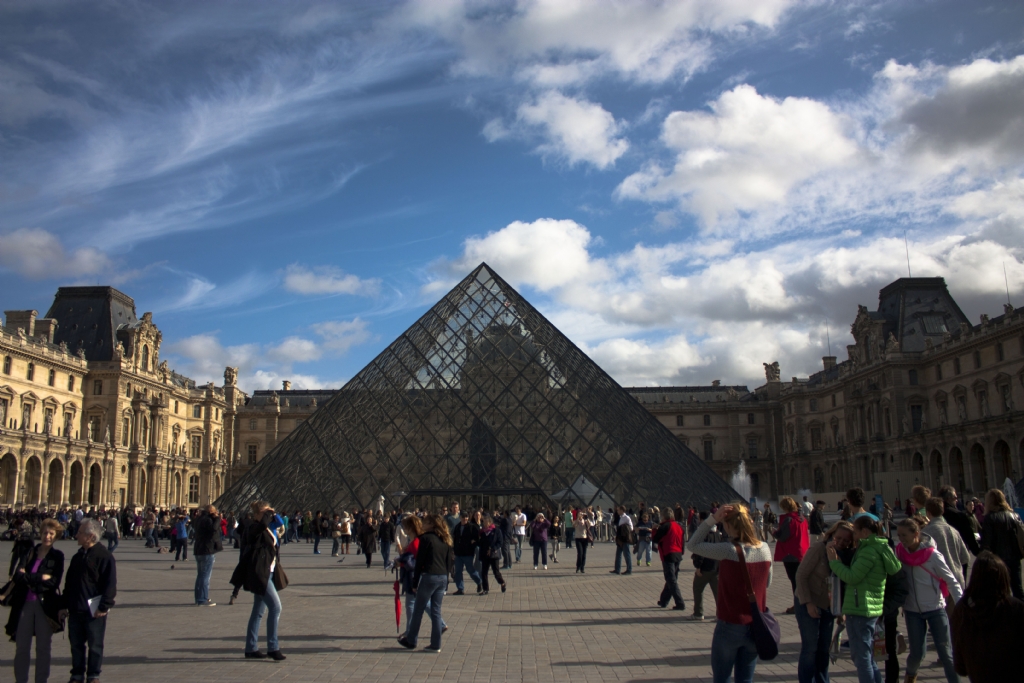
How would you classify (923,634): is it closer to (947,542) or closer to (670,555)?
(947,542)

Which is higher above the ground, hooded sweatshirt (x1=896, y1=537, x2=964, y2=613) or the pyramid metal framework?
the pyramid metal framework

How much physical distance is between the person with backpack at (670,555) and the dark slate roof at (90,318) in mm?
52221

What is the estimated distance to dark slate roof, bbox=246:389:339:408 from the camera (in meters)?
76.9

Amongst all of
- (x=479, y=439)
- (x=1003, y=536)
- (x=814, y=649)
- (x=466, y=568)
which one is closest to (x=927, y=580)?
(x=814, y=649)

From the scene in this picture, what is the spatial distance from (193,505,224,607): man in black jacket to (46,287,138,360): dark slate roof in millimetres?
48607

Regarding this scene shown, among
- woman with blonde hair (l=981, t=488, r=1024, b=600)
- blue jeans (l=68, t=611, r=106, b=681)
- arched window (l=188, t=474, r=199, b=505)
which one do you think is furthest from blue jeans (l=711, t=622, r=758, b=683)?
arched window (l=188, t=474, r=199, b=505)

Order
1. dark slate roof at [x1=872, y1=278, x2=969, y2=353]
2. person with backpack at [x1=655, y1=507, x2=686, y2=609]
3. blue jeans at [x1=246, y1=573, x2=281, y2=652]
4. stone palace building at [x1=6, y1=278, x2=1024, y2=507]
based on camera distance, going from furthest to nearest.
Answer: dark slate roof at [x1=872, y1=278, x2=969, y2=353] < stone palace building at [x1=6, y1=278, x2=1024, y2=507] < person with backpack at [x1=655, y1=507, x2=686, y2=609] < blue jeans at [x1=246, y1=573, x2=281, y2=652]

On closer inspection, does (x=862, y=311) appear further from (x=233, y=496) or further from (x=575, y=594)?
(x=575, y=594)

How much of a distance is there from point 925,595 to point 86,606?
19.1 ft

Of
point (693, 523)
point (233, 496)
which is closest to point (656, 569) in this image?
point (693, 523)

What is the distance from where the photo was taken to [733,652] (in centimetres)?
455

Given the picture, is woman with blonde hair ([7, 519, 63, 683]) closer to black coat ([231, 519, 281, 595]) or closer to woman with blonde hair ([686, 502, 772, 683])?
black coat ([231, 519, 281, 595])

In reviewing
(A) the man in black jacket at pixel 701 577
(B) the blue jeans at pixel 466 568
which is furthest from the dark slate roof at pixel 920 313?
(A) the man in black jacket at pixel 701 577

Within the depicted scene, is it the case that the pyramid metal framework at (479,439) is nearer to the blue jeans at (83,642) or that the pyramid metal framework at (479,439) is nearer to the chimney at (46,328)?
the blue jeans at (83,642)
